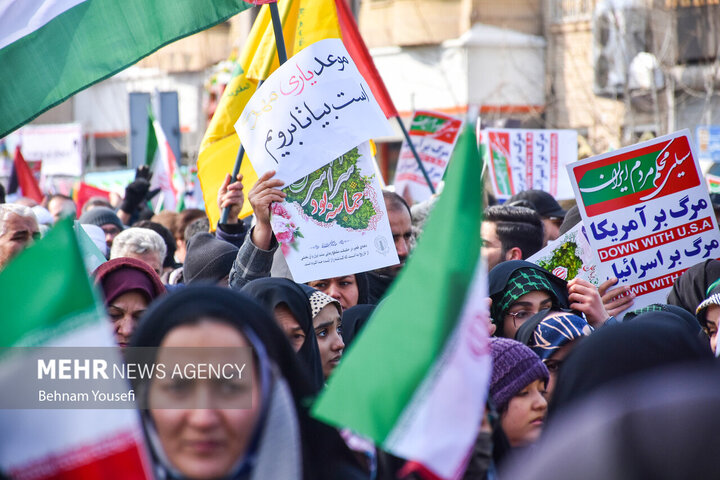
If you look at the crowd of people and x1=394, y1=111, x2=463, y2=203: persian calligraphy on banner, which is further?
x1=394, y1=111, x2=463, y2=203: persian calligraphy on banner

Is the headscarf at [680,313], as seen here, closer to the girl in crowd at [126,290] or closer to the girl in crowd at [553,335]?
the girl in crowd at [553,335]

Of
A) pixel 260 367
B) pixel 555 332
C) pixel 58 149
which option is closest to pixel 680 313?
pixel 555 332

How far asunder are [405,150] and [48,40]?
4.84 meters

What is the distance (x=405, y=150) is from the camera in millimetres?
8945

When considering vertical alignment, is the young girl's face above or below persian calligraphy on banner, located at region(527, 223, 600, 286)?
above

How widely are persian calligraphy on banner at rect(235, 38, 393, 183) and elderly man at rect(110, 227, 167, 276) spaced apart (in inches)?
46.8

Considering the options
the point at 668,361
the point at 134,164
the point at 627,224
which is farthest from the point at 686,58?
the point at 668,361

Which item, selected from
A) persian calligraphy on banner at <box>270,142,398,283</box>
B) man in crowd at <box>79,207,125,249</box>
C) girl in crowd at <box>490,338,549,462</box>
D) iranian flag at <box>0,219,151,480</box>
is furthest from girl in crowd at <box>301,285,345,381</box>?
man in crowd at <box>79,207,125,249</box>

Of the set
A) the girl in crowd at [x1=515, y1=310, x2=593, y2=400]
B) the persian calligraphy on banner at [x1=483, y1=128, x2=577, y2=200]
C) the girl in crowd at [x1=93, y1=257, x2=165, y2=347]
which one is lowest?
the persian calligraphy on banner at [x1=483, y1=128, x2=577, y2=200]

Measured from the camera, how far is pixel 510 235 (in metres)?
5.56

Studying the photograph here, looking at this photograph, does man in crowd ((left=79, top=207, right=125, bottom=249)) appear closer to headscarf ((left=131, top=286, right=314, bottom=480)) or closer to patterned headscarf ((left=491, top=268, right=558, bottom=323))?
patterned headscarf ((left=491, top=268, right=558, bottom=323))

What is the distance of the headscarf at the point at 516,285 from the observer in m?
4.31

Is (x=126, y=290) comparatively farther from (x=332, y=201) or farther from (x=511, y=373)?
(x=511, y=373)

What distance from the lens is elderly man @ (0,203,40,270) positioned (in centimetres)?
481
